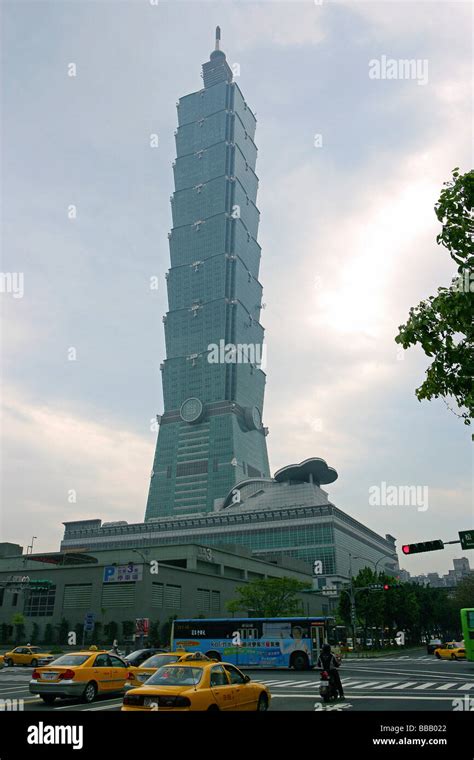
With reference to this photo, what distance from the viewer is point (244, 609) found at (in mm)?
72312

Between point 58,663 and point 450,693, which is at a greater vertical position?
point 58,663

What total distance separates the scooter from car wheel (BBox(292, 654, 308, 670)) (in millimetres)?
20341

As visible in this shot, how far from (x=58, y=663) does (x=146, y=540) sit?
6741 inches

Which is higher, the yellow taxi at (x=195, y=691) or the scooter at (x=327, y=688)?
the yellow taxi at (x=195, y=691)

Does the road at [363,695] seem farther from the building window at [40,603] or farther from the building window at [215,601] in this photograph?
the building window at [215,601]

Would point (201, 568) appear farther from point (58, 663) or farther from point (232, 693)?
point (232, 693)

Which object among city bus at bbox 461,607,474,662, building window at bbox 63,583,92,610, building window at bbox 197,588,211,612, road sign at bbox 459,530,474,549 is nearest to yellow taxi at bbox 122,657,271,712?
road sign at bbox 459,530,474,549

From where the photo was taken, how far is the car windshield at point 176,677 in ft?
43.5

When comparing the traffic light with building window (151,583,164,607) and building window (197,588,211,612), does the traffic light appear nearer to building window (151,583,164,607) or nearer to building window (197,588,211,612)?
building window (151,583,164,607)

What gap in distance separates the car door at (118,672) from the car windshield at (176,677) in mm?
8689

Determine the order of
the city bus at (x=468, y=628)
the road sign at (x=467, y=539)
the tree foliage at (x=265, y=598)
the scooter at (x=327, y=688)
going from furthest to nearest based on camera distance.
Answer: the tree foliage at (x=265, y=598)
the city bus at (x=468, y=628)
the road sign at (x=467, y=539)
the scooter at (x=327, y=688)

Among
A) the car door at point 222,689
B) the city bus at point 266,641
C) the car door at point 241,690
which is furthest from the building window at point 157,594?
the car door at point 222,689

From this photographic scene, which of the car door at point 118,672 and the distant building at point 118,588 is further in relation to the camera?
the distant building at point 118,588
